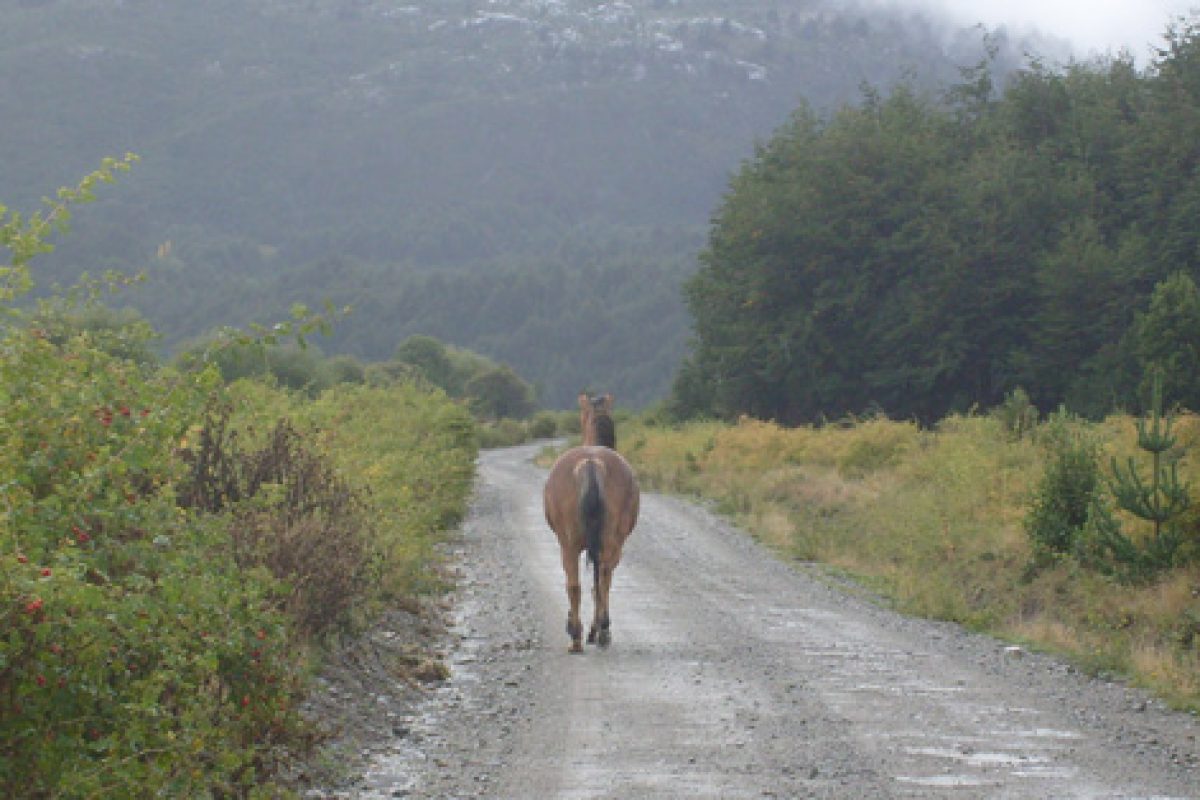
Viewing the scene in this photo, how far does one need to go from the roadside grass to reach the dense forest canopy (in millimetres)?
11877

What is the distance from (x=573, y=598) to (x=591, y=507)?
89 cm

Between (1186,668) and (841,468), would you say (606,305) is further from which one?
(1186,668)

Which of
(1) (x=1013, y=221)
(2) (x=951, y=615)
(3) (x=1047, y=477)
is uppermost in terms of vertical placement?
(1) (x=1013, y=221)

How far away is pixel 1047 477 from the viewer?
18328 mm

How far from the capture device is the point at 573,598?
13055 millimetres

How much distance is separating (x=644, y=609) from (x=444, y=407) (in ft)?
52.6

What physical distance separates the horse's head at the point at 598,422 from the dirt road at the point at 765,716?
6.45ft

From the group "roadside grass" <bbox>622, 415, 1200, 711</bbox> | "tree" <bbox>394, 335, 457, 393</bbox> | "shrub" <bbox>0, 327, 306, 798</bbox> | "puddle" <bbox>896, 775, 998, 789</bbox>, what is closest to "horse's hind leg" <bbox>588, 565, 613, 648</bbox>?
"roadside grass" <bbox>622, 415, 1200, 711</bbox>

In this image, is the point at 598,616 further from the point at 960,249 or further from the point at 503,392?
the point at 503,392

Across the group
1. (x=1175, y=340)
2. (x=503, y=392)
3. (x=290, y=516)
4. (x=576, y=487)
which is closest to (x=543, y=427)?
(x=503, y=392)

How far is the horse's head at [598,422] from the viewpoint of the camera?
1448 centimetres

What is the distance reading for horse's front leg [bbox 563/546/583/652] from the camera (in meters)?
12.9

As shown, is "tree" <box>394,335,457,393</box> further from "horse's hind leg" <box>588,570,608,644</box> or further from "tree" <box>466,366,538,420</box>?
"horse's hind leg" <box>588,570,608,644</box>

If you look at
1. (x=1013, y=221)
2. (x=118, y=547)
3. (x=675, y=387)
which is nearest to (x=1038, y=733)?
(x=118, y=547)
